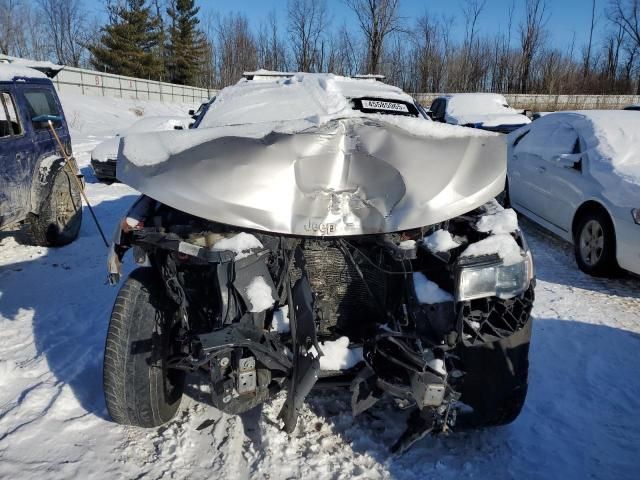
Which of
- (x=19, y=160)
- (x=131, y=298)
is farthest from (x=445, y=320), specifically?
(x=19, y=160)

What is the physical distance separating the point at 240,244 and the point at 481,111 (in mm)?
14023

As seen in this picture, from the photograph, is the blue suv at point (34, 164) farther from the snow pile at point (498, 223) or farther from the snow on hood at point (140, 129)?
the snow pile at point (498, 223)

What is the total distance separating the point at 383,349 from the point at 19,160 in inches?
203

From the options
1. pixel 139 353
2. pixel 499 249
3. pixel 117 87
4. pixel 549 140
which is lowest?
pixel 139 353

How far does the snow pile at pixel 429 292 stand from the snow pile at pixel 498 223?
1.24 feet

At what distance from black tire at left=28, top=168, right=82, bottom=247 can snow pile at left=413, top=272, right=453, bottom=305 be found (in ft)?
17.0

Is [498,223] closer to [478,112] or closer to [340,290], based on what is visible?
[340,290]

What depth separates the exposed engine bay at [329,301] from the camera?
2.11 metres

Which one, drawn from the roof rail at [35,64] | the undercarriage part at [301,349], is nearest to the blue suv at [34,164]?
the roof rail at [35,64]

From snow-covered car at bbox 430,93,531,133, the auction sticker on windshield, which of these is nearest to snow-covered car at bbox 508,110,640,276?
the auction sticker on windshield

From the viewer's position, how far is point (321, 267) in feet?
8.46

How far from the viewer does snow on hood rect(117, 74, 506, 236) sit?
2.21m

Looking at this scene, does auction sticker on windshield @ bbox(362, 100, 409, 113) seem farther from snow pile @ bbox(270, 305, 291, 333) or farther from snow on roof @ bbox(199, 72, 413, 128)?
snow pile @ bbox(270, 305, 291, 333)

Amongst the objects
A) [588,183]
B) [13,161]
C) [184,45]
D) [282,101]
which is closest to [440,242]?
[282,101]
